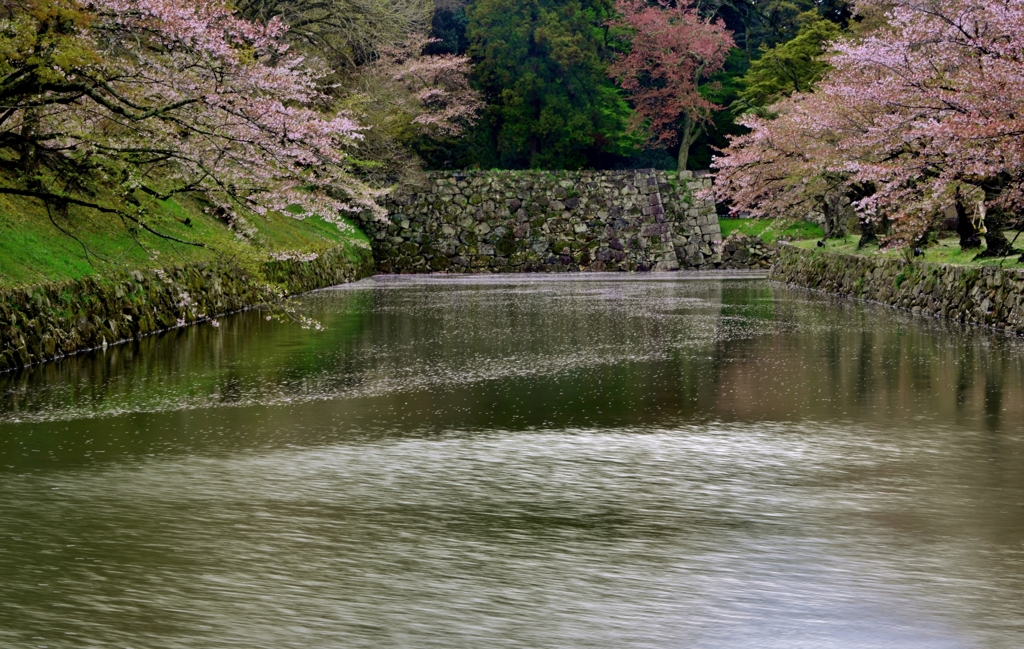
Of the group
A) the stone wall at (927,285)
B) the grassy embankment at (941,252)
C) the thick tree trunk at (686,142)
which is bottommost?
the stone wall at (927,285)

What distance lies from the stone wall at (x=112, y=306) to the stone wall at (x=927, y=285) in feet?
40.8

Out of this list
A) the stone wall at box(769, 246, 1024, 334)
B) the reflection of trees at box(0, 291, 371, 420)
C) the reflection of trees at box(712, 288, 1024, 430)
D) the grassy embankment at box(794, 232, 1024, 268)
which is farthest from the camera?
the grassy embankment at box(794, 232, 1024, 268)

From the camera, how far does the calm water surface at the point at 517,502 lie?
230 inches

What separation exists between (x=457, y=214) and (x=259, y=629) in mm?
52374

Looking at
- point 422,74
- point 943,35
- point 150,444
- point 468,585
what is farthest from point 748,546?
point 422,74

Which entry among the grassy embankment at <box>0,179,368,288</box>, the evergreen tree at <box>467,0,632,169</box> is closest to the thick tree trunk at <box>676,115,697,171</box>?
the evergreen tree at <box>467,0,632,169</box>

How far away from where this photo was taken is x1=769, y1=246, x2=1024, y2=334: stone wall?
22.3m

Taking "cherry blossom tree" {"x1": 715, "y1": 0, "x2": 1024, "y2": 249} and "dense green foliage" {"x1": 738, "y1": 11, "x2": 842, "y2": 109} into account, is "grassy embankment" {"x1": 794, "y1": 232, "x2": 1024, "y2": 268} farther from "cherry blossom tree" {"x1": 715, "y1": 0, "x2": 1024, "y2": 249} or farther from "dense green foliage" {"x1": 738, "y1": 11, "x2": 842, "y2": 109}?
"dense green foliage" {"x1": 738, "y1": 11, "x2": 842, "y2": 109}

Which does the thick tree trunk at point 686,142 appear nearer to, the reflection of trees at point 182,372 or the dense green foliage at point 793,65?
the dense green foliage at point 793,65

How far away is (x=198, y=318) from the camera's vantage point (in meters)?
26.2

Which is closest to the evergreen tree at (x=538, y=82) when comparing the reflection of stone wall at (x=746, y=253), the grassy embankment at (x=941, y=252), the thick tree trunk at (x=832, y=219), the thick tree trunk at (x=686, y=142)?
the thick tree trunk at (x=686, y=142)

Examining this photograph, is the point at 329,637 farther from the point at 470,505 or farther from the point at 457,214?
the point at 457,214

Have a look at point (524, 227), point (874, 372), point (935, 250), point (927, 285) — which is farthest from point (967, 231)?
point (524, 227)

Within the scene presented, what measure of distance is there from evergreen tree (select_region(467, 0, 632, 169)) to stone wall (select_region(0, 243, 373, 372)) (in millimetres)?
30249
